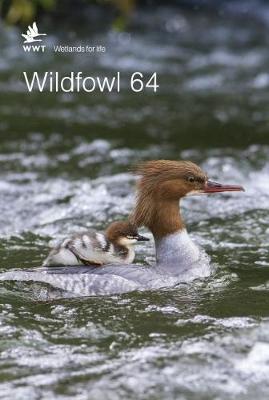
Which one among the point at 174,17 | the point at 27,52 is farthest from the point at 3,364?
the point at 174,17

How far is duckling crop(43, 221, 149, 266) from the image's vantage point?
7.18 metres

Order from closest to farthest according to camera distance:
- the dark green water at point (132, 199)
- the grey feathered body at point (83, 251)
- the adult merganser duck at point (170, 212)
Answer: the dark green water at point (132, 199), the grey feathered body at point (83, 251), the adult merganser duck at point (170, 212)

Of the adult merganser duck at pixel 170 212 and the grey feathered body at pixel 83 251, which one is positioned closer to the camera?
the grey feathered body at pixel 83 251

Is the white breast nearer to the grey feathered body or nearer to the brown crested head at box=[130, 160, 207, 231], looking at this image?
the brown crested head at box=[130, 160, 207, 231]

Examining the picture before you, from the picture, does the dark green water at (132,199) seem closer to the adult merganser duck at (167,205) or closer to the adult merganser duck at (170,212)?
the adult merganser duck at (170,212)

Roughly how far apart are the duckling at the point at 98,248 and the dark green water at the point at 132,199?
0.96 feet

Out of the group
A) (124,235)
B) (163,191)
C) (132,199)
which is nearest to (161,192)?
(163,191)

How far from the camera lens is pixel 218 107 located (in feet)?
46.3

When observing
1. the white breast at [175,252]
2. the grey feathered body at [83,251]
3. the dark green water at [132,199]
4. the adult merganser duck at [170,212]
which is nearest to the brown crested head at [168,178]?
the adult merganser duck at [170,212]

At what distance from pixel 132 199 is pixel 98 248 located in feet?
9.58

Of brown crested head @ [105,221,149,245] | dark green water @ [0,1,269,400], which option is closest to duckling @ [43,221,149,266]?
brown crested head @ [105,221,149,245]

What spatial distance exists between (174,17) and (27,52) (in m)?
4.06

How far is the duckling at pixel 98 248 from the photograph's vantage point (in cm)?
718

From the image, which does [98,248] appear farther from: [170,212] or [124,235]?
[170,212]
